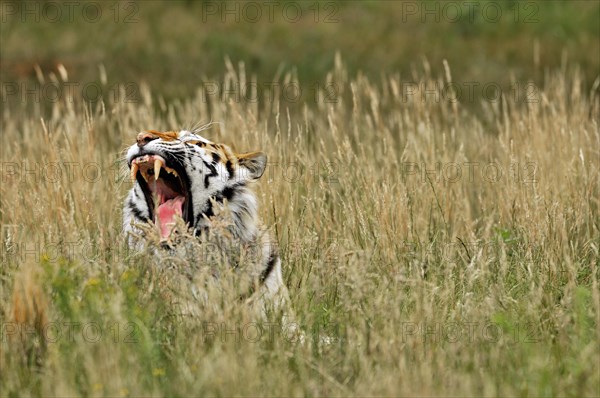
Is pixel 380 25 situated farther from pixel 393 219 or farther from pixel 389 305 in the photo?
pixel 389 305

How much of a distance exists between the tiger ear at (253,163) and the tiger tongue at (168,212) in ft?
1.42

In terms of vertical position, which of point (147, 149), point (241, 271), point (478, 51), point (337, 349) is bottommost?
point (337, 349)

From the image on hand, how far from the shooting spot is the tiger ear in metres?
5.64

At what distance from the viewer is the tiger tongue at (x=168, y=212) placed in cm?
514

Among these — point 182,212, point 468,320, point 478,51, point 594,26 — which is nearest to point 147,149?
point 182,212

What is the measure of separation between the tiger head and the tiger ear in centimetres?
11

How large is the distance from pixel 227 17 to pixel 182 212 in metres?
13.1

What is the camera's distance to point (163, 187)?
5410 millimetres

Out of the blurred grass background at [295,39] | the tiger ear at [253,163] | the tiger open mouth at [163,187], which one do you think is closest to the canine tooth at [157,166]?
the tiger open mouth at [163,187]

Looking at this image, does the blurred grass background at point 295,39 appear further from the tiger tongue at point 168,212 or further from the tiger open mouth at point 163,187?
the tiger tongue at point 168,212

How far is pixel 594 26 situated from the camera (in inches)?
692

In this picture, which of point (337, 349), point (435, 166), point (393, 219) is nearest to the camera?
point (337, 349)
